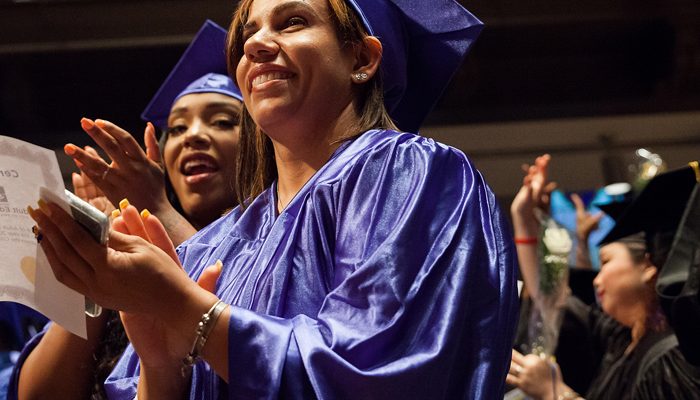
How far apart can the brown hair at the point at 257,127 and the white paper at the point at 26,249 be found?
54 centimetres

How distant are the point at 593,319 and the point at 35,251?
3000 millimetres

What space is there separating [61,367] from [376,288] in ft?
3.56

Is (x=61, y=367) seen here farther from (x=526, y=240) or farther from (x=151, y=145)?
(x=526, y=240)

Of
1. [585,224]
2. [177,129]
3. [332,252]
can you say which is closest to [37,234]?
[332,252]

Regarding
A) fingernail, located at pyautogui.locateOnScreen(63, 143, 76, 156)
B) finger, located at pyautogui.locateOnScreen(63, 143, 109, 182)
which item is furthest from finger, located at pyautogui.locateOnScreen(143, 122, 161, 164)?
fingernail, located at pyautogui.locateOnScreen(63, 143, 76, 156)

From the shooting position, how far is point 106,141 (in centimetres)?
220

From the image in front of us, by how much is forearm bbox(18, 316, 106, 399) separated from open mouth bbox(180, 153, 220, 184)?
0.50 m

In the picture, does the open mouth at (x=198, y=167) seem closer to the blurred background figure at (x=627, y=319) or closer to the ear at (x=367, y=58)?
the ear at (x=367, y=58)

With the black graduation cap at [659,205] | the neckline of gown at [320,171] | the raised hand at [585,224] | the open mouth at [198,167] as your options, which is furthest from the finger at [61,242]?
the raised hand at [585,224]

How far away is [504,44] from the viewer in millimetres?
6664

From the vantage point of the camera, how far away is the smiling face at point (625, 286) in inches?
141

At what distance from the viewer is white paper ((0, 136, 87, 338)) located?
4.51 ft

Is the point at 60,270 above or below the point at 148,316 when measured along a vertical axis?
above

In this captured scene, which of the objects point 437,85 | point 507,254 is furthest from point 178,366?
point 437,85
